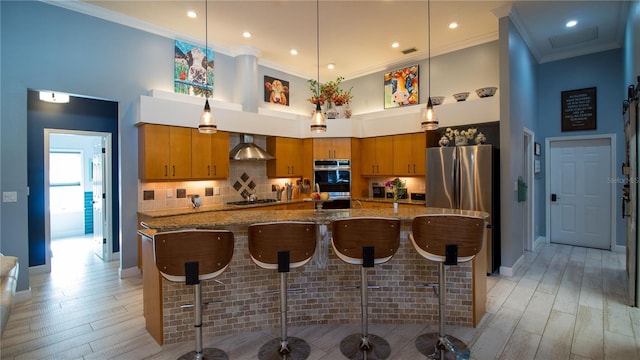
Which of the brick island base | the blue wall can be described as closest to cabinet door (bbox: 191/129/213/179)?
the brick island base

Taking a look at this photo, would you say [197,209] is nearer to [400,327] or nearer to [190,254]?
[190,254]

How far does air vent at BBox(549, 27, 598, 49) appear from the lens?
4652mm

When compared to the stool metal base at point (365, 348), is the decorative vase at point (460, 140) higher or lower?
higher

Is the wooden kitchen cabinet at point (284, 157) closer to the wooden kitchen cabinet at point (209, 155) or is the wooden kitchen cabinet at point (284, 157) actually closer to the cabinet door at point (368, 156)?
the wooden kitchen cabinet at point (209, 155)

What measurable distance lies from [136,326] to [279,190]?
335 cm

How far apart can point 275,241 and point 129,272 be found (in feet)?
10.6

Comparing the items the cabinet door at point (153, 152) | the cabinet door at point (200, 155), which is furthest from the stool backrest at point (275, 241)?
the cabinet door at point (200, 155)

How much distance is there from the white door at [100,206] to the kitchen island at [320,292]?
2997 mm

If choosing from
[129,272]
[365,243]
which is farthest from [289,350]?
[129,272]

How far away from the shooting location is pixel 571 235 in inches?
224

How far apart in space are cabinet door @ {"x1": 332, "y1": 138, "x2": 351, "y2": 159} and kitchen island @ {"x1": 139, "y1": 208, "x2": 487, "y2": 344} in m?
3.04

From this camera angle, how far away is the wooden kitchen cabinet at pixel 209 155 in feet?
15.2

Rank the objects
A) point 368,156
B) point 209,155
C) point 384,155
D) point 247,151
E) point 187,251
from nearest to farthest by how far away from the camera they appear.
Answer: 1. point 187,251
2. point 209,155
3. point 247,151
4. point 384,155
5. point 368,156

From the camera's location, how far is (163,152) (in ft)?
14.1
